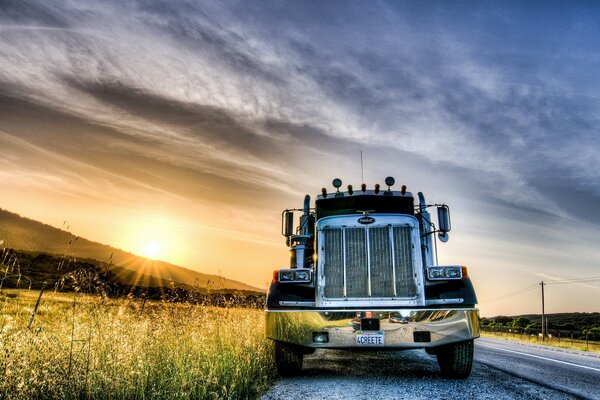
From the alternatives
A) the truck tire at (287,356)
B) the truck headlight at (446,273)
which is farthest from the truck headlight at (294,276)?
the truck headlight at (446,273)

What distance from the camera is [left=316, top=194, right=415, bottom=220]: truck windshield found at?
7305 mm

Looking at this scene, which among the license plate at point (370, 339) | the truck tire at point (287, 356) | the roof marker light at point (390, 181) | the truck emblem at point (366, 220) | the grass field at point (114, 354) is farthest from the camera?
the roof marker light at point (390, 181)

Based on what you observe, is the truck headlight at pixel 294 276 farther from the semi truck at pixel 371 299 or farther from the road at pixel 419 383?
the road at pixel 419 383

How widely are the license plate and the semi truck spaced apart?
0.04ft

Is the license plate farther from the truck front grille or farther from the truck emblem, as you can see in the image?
the truck emblem

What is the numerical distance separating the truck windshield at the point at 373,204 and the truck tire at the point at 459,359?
8.15ft

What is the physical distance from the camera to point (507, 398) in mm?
4516

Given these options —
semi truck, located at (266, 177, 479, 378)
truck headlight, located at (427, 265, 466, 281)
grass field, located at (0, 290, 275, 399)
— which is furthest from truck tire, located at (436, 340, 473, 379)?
grass field, located at (0, 290, 275, 399)

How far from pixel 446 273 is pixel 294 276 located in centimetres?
205

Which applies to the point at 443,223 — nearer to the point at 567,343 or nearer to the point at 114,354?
the point at 114,354

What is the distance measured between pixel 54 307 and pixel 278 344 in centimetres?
276

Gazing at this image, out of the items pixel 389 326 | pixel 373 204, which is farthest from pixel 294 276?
pixel 373 204

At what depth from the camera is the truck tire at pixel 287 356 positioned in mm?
5734

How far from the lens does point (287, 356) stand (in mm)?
5738
